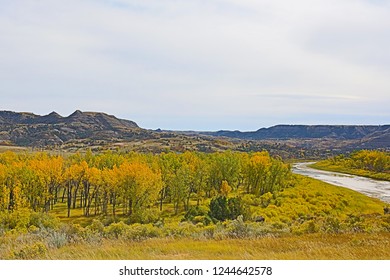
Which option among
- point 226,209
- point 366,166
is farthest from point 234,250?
point 366,166

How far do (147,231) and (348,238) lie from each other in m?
8.91

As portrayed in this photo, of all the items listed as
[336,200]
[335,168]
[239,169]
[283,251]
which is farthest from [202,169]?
[335,168]

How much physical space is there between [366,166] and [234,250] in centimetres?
13512

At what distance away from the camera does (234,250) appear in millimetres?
12523

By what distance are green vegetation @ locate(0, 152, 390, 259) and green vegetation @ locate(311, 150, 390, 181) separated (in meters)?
43.8

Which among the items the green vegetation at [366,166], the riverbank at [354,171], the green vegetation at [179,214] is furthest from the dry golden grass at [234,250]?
the green vegetation at [366,166]

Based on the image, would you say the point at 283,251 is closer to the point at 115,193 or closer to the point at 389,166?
the point at 115,193

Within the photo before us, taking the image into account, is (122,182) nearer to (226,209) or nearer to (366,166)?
(226,209)

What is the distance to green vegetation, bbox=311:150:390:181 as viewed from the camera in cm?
11842

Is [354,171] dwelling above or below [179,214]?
above

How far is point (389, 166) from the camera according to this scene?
12112 cm

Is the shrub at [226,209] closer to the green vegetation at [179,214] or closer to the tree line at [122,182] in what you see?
the green vegetation at [179,214]

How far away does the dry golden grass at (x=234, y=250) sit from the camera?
1136 centimetres
